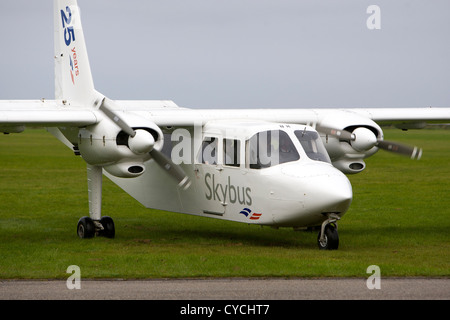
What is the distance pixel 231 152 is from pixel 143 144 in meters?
1.89

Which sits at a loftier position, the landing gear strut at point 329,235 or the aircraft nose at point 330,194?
the aircraft nose at point 330,194

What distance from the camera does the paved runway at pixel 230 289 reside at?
11.6 metres

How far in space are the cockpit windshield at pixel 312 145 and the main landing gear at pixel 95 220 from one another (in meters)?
5.12

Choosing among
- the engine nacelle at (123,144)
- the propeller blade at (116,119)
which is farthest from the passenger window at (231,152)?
the propeller blade at (116,119)

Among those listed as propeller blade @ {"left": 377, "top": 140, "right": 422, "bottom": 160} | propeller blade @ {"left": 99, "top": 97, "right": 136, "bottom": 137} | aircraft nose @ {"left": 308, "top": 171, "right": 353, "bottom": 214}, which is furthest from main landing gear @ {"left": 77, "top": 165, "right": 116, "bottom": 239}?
propeller blade @ {"left": 377, "top": 140, "right": 422, "bottom": 160}

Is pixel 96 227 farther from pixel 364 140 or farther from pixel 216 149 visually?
pixel 364 140

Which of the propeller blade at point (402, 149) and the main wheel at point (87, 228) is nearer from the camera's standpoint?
the propeller blade at point (402, 149)

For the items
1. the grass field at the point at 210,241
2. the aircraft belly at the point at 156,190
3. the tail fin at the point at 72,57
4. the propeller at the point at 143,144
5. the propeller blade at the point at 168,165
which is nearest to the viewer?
the grass field at the point at 210,241

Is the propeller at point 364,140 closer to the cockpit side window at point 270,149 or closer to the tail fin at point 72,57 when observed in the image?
the cockpit side window at point 270,149

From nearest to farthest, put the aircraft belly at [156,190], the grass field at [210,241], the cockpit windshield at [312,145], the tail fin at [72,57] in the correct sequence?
1. the grass field at [210,241]
2. the cockpit windshield at [312,145]
3. the tail fin at [72,57]
4. the aircraft belly at [156,190]

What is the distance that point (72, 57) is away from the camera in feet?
66.5

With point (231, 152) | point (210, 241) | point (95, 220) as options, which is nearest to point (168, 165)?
point (231, 152)

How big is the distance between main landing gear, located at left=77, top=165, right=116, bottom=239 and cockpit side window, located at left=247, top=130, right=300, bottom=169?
13.9 ft

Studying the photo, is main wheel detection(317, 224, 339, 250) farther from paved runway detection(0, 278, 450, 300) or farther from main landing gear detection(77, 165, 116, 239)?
main landing gear detection(77, 165, 116, 239)
